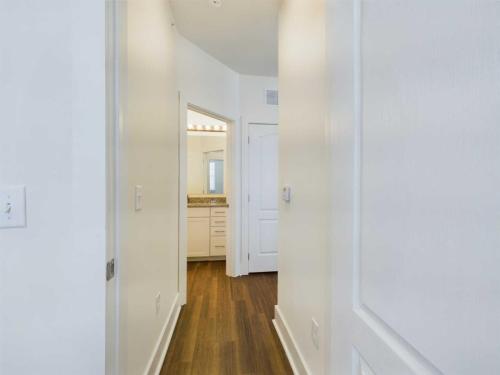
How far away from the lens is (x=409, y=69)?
1.52ft

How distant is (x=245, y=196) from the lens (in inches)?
129

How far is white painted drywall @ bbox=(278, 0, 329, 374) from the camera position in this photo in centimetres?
124

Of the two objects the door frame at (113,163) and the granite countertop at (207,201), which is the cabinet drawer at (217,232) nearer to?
the granite countertop at (207,201)

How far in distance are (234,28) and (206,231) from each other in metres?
2.70

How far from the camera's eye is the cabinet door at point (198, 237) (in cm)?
384

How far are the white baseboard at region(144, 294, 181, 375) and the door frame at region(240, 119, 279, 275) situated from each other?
118 centimetres

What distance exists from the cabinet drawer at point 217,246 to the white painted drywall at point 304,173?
2.03 metres
